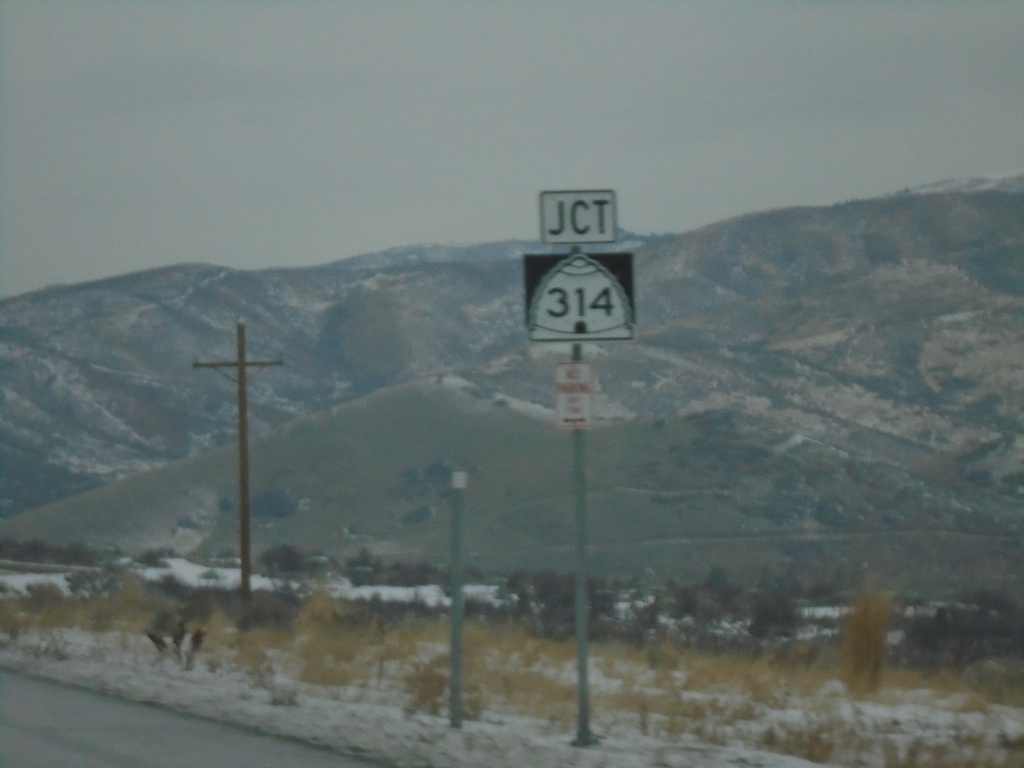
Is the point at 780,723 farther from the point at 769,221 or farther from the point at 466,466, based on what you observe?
the point at 769,221

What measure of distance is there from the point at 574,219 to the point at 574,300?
557 millimetres

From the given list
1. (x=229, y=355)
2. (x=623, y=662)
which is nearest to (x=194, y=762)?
(x=623, y=662)

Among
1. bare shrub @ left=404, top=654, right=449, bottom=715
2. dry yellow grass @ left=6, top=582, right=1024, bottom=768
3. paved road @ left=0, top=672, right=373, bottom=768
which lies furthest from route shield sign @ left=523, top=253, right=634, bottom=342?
bare shrub @ left=404, top=654, right=449, bottom=715

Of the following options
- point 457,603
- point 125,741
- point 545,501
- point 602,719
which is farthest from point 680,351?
point 125,741

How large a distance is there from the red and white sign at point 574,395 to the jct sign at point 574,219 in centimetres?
87

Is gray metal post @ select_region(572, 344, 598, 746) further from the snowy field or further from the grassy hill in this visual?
the grassy hill

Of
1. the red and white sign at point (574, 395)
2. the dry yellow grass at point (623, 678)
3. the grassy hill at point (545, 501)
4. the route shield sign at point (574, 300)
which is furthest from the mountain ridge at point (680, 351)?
the red and white sign at point (574, 395)

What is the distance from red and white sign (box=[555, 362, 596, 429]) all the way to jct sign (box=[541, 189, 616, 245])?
2.86ft

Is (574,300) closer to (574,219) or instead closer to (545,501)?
(574,219)

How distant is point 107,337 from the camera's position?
13588cm

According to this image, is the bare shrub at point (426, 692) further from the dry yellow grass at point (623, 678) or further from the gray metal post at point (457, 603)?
the gray metal post at point (457, 603)

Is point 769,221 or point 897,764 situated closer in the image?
point 897,764

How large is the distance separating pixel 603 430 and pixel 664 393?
64.7ft

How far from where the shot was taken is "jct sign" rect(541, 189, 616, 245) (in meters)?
11.7
